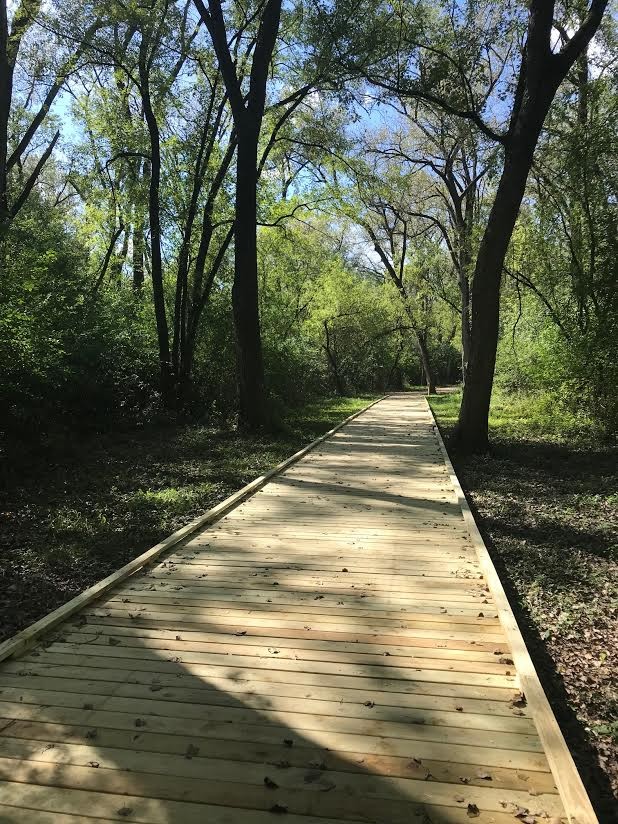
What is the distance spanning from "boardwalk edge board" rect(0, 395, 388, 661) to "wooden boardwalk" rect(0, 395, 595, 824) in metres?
0.08

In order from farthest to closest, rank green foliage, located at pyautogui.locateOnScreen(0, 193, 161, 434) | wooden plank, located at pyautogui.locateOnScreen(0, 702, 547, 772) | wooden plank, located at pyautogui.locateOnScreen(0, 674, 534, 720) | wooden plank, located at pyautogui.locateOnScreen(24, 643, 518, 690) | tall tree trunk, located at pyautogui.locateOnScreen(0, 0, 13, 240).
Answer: tall tree trunk, located at pyautogui.locateOnScreen(0, 0, 13, 240) < green foliage, located at pyautogui.locateOnScreen(0, 193, 161, 434) < wooden plank, located at pyautogui.locateOnScreen(24, 643, 518, 690) < wooden plank, located at pyautogui.locateOnScreen(0, 674, 534, 720) < wooden plank, located at pyautogui.locateOnScreen(0, 702, 547, 772)

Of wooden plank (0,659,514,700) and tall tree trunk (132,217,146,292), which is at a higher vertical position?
tall tree trunk (132,217,146,292)

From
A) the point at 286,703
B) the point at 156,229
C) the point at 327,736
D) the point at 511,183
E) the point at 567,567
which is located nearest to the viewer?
the point at 327,736

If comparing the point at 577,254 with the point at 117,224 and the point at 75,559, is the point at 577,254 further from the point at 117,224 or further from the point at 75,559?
the point at 117,224

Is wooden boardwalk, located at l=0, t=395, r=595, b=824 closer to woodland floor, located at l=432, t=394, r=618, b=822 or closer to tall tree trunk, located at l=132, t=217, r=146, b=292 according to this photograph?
woodland floor, located at l=432, t=394, r=618, b=822

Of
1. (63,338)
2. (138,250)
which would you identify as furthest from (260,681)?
(138,250)

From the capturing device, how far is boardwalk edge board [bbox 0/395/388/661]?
3135mm

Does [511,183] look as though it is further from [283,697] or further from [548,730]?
[283,697]

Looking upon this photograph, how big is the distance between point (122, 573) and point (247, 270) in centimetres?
845

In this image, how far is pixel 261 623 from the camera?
339 centimetres

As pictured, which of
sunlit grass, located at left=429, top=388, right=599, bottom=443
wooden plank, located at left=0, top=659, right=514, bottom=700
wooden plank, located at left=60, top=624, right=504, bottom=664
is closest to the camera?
wooden plank, located at left=0, top=659, right=514, bottom=700

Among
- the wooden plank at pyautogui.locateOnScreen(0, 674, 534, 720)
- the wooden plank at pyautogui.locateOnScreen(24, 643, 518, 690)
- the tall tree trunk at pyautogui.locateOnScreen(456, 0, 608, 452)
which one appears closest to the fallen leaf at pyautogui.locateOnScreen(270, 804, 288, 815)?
the wooden plank at pyautogui.locateOnScreen(0, 674, 534, 720)

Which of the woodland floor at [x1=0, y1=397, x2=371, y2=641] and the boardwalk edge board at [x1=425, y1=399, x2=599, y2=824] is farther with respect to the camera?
the woodland floor at [x1=0, y1=397, x2=371, y2=641]

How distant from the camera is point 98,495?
710 cm
